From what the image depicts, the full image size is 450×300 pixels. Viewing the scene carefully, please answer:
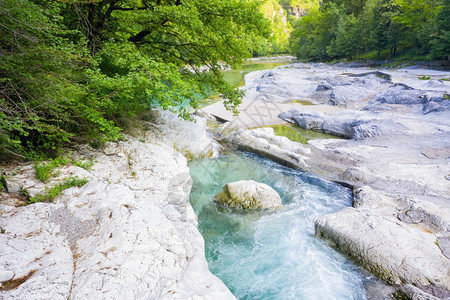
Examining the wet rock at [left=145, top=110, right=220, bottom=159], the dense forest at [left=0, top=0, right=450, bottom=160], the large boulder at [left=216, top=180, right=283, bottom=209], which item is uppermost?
the dense forest at [left=0, top=0, right=450, bottom=160]

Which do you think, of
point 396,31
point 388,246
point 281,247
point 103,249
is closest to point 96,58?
point 103,249

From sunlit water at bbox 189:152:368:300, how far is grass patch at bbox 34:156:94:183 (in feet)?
11.9

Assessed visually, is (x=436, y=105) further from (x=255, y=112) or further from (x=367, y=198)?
(x=367, y=198)

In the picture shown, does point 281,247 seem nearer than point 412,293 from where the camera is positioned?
No

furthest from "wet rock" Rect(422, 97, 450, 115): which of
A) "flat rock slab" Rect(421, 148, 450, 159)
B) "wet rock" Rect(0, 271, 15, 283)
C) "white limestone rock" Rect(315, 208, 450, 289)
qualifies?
"wet rock" Rect(0, 271, 15, 283)

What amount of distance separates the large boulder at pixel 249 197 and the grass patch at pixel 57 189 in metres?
4.38

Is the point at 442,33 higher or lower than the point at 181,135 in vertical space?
lower

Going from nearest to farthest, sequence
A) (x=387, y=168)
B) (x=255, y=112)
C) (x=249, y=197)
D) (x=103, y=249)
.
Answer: (x=103, y=249), (x=249, y=197), (x=387, y=168), (x=255, y=112)

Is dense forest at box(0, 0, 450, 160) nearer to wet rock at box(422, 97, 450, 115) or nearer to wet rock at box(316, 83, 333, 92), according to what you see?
wet rock at box(422, 97, 450, 115)

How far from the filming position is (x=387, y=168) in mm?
9359

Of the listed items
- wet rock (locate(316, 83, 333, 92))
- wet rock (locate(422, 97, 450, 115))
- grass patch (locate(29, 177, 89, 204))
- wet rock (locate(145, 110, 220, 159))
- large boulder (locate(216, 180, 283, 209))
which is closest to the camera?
grass patch (locate(29, 177, 89, 204))

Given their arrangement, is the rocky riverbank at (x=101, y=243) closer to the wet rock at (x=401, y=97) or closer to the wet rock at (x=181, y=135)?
the wet rock at (x=181, y=135)

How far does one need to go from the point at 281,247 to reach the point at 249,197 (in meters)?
1.97

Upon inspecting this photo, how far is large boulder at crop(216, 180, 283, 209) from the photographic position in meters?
7.85
